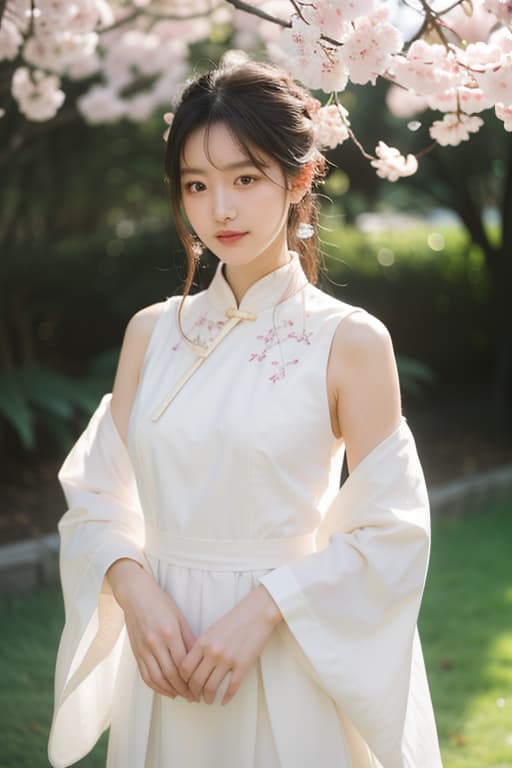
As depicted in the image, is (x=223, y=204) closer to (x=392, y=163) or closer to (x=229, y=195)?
(x=229, y=195)

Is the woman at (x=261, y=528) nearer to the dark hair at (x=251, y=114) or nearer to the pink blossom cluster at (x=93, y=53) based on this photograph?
the dark hair at (x=251, y=114)

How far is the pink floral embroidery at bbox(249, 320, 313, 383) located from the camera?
165cm

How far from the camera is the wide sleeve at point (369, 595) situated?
158cm

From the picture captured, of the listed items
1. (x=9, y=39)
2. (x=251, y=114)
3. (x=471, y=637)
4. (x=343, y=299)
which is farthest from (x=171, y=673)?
(x=343, y=299)

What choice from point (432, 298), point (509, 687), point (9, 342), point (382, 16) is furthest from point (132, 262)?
point (382, 16)

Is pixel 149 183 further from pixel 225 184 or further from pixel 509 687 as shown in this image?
pixel 225 184

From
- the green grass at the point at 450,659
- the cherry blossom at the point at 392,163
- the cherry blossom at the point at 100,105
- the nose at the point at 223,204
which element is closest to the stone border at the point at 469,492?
the green grass at the point at 450,659

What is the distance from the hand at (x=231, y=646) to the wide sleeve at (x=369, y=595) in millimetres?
34

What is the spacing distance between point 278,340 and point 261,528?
0.34 meters

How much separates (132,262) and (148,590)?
16.0ft

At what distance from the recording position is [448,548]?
4551mm

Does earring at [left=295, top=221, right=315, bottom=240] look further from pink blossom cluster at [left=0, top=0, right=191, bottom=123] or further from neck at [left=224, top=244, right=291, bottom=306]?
pink blossom cluster at [left=0, top=0, right=191, bottom=123]

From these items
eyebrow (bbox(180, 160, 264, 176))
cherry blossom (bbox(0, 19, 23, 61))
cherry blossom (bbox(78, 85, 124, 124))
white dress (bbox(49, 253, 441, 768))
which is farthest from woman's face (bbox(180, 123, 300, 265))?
cherry blossom (bbox(78, 85, 124, 124))

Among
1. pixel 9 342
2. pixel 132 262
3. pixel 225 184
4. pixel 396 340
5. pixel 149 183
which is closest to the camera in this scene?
pixel 225 184
